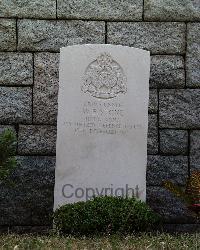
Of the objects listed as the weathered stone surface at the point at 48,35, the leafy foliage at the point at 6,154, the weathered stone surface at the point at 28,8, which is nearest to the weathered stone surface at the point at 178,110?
the weathered stone surface at the point at 48,35

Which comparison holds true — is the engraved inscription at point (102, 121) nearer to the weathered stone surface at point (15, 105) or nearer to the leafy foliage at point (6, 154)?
the weathered stone surface at point (15, 105)

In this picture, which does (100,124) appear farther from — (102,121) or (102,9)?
(102,9)

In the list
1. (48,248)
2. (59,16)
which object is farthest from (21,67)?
(48,248)

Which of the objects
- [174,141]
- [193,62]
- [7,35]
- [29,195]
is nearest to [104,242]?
[29,195]

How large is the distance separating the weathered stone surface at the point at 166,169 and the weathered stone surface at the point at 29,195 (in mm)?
922

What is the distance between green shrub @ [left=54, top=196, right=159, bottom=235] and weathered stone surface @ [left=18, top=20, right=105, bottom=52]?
1.65 metres

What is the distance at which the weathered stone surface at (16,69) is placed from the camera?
6008mm

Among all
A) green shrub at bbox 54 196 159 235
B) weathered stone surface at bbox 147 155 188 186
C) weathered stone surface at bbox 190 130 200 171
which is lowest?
green shrub at bbox 54 196 159 235

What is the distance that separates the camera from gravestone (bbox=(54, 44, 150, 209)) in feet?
18.1

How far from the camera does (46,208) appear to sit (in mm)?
5941

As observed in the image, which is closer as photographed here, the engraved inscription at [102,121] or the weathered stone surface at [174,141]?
the engraved inscription at [102,121]

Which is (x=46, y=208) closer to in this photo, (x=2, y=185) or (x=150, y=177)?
(x=2, y=185)

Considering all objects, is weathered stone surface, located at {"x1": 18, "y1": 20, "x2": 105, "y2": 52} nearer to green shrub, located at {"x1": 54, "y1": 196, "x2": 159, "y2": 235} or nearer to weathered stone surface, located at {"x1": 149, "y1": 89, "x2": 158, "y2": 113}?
weathered stone surface, located at {"x1": 149, "y1": 89, "x2": 158, "y2": 113}

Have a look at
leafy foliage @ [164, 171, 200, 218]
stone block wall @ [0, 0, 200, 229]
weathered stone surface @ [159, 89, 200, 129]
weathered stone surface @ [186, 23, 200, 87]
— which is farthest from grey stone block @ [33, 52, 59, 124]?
leafy foliage @ [164, 171, 200, 218]
